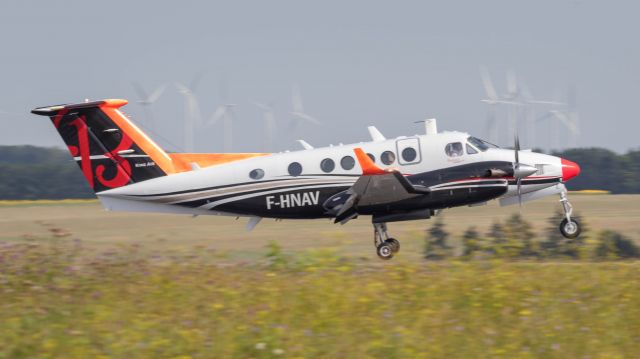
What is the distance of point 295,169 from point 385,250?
3105 millimetres

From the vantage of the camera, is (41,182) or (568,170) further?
(41,182)

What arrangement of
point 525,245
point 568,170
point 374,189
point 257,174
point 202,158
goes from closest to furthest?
1. point 525,245
2. point 374,189
3. point 568,170
4. point 257,174
5. point 202,158

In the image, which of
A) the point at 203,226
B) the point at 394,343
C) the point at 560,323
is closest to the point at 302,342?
the point at 394,343

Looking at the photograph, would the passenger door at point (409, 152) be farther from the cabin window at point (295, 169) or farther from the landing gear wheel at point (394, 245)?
the cabin window at point (295, 169)

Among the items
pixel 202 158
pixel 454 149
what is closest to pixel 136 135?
pixel 202 158

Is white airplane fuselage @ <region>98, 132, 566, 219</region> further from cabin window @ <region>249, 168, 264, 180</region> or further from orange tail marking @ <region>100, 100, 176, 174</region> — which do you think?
orange tail marking @ <region>100, 100, 176, 174</region>

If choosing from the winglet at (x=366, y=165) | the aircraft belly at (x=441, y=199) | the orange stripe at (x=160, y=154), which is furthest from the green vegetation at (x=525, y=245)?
the orange stripe at (x=160, y=154)

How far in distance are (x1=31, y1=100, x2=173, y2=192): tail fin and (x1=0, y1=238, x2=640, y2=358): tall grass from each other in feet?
28.9

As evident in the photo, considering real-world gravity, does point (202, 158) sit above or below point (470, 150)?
above

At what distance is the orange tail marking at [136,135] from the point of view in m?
24.1

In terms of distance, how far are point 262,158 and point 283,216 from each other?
5.35 feet

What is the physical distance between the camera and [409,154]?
22750mm

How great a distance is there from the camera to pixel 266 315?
12133 mm

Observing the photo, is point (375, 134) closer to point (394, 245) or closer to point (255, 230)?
point (394, 245)
